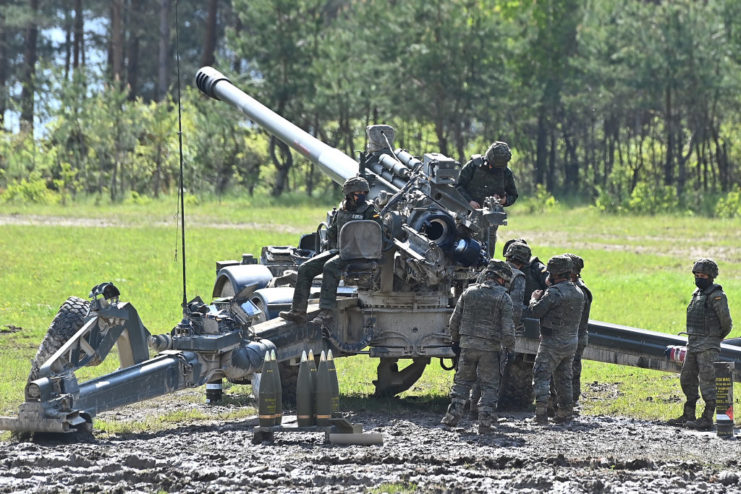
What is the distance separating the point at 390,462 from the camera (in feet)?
32.5

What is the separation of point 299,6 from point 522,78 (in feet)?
25.6

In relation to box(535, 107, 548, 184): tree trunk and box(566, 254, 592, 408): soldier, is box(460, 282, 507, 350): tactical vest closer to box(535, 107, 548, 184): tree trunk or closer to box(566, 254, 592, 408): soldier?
box(566, 254, 592, 408): soldier

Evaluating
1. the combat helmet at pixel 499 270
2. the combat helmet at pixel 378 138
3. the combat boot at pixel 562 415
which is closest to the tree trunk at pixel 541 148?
the combat helmet at pixel 378 138

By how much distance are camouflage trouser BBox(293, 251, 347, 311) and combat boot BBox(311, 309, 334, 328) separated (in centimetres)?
10

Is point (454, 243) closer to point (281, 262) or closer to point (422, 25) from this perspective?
point (281, 262)

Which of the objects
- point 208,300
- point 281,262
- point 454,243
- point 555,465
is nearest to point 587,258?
point 208,300

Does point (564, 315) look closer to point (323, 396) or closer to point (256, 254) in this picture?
point (323, 396)

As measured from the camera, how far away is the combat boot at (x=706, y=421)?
39.0ft

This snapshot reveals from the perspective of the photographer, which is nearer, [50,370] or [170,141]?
[50,370]

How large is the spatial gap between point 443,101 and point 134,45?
20.7m

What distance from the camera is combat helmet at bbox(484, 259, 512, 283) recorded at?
1161 cm

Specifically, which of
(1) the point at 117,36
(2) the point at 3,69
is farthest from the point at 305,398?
(2) the point at 3,69

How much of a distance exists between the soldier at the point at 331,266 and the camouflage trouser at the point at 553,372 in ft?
6.22

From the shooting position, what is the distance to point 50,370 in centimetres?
1058
